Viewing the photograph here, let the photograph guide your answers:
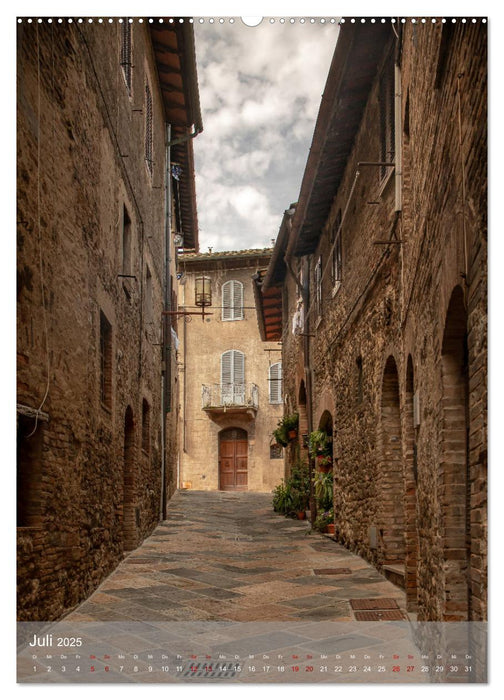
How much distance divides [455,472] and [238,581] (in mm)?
4359

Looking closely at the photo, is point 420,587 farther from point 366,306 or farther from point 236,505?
point 236,505

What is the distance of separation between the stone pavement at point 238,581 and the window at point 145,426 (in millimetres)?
1331

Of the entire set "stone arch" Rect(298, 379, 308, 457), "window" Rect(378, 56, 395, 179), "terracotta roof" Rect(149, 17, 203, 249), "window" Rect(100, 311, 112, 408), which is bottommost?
"stone arch" Rect(298, 379, 308, 457)

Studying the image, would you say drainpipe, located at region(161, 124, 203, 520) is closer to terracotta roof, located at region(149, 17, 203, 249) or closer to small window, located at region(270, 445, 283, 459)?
terracotta roof, located at region(149, 17, 203, 249)

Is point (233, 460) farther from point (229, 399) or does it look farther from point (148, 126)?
point (148, 126)

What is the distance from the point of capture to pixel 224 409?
27.3 m

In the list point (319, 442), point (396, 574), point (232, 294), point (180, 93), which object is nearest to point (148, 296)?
point (319, 442)

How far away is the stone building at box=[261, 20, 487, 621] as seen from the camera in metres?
3.54

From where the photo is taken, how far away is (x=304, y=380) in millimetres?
15078

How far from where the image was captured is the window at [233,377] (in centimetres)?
2734

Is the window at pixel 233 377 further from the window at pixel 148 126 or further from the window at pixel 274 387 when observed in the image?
the window at pixel 148 126

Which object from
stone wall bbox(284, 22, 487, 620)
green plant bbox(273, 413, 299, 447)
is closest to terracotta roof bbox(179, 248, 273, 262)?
green plant bbox(273, 413, 299, 447)

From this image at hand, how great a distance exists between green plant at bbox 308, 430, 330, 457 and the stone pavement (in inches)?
48.2

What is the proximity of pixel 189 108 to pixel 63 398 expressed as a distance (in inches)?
349
